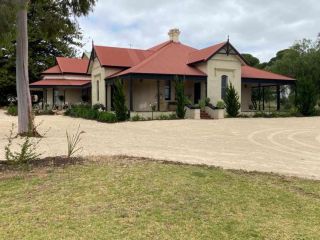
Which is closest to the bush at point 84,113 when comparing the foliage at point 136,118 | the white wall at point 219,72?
the foliage at point 136,118

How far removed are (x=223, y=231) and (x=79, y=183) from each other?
9.61ft

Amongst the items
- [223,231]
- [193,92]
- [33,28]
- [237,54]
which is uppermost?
[33,28]

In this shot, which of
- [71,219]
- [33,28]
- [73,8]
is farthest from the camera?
[33,28]

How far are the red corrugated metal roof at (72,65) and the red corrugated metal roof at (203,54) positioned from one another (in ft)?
48.7

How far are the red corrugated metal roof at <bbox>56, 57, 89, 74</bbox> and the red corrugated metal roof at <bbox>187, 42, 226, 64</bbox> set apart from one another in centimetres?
1486

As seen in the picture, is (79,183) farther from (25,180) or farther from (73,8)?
(73,8)

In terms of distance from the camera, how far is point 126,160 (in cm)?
901

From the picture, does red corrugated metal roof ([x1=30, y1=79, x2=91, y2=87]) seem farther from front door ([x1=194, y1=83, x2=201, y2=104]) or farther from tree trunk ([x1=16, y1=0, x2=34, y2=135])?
tree trunk ([x1=16, y1=0, x2=34, y2=135])

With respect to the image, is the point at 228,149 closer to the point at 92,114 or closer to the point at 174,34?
the point at 92,114

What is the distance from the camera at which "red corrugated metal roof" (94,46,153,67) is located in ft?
108

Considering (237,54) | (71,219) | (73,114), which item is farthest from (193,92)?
(71,219)

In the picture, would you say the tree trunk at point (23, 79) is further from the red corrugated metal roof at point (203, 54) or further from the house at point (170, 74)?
the red corrugated metal roof at point (203, 54)

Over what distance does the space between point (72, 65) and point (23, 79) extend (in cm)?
2876

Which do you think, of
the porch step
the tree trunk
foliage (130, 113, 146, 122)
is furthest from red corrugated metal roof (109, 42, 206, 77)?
the tree trunk
